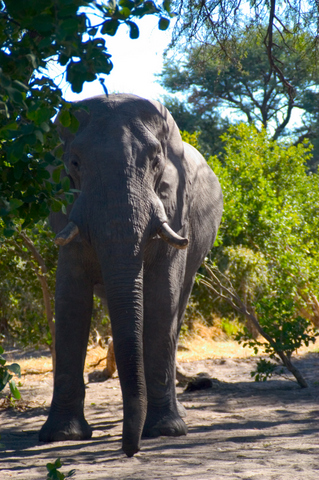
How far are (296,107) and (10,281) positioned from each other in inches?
807

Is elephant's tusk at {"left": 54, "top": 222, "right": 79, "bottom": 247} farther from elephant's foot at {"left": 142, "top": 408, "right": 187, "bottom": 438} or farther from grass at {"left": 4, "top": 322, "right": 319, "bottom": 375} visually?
grass at {"left": 4, "top": 322, "right": 319, "bottom": 375}

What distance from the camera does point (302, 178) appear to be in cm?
1245

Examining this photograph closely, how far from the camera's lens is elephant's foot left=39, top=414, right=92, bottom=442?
500cm

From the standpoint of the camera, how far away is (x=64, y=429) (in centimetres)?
501

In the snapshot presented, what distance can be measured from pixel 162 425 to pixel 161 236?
154 centimetres

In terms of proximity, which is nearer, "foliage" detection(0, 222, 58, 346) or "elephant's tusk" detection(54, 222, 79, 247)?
"elephant's tusk" detection(54, 222, 79, 247)

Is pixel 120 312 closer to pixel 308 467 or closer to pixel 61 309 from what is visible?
pixel 61 309

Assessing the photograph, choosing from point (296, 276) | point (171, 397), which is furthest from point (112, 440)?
point (296, 276)

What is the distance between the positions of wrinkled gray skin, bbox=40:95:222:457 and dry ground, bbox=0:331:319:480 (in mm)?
350

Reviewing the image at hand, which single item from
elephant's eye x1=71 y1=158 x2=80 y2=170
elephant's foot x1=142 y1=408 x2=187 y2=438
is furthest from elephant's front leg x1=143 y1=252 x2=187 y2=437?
elephant's eye x1=71 y1=158 x2=80 y2=170

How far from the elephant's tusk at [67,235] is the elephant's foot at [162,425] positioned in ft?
5.38

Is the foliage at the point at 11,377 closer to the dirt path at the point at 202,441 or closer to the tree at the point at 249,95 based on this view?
the dirt path at the point at 202,441

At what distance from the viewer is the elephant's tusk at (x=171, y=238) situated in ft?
15.7

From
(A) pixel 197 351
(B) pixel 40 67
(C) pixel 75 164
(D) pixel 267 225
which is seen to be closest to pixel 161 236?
(C) pixel 75 164
